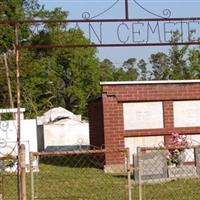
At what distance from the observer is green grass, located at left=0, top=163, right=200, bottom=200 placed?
50.3 ft

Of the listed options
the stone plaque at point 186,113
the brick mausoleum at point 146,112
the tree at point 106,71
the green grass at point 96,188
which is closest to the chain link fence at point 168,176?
the green grass at point 96,188

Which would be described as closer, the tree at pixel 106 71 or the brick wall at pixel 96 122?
the brick wall at pixel 96 122

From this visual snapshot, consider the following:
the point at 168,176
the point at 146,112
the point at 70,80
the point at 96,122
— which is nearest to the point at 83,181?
the point at 168,176

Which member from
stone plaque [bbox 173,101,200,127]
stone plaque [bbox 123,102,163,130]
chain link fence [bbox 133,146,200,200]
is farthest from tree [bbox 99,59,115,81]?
chain link fence [bbox 133,146,200,200]

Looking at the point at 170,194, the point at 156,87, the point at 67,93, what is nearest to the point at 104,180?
the point at 170,194

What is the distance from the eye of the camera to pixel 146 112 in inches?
918

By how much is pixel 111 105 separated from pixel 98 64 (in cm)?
4835

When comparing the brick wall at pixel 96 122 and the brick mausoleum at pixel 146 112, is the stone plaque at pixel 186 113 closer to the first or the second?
the brick mausoleum at pixel 146 112

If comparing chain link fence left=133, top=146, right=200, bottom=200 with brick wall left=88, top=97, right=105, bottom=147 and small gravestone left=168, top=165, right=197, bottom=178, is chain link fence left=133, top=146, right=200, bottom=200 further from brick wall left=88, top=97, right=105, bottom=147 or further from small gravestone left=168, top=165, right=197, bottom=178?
brick wall left=88, top=97, right=105, bottom=147

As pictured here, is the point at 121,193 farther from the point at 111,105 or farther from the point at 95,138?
the point at 95,138

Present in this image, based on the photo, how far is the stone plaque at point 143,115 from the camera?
2317 cm

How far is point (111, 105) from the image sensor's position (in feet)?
75.3

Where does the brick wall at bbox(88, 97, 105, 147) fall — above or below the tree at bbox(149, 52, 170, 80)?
below

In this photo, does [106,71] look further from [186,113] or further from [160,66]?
[186,113]
